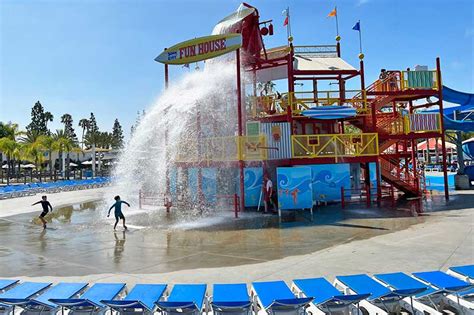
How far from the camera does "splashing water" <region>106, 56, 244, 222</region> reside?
72.0ft

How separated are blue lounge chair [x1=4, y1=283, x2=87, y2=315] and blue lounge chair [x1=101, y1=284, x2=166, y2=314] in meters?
0.96

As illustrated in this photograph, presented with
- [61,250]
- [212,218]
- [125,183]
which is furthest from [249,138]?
[125,183]

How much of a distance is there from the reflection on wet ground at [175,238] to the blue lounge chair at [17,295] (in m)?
2.60

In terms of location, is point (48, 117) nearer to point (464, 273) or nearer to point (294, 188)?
point (294, 188)

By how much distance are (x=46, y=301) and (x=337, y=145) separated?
1752cm

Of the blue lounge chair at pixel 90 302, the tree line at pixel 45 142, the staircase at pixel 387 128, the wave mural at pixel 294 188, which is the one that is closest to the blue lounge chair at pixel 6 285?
the blue lounge chair at pixel 90 302

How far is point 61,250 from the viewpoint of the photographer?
39.6ft

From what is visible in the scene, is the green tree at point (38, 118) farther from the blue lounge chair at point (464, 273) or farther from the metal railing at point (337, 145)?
the blue lounge chair at point (464, 273)

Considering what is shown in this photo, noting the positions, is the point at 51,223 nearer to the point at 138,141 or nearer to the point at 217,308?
the point at 138,141

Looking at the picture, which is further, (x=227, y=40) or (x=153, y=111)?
(x=153, y=111)

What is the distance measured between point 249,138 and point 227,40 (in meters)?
5.01

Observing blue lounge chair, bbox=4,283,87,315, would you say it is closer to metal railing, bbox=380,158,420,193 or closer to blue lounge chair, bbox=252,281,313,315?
blue lounge chair, bbox=252,281,313,315

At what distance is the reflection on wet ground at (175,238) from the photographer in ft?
33.5

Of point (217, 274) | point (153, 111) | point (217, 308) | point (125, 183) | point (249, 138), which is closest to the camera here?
point (217, 308)
